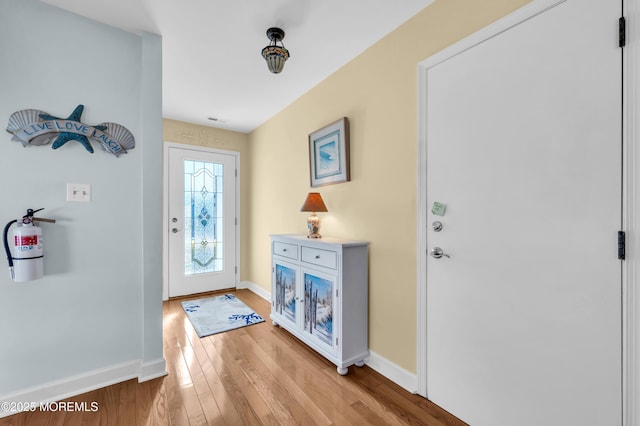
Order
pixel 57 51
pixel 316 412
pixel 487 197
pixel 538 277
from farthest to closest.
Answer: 1. pixel 57 51
2. pixel 316 412
3. pixel 487 197
4. pixel 538 277

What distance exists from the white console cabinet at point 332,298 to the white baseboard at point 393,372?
71 millimetres

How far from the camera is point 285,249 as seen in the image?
264 centimetres

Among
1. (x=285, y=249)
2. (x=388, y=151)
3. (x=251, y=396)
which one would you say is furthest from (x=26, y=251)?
(x=388, y=151)

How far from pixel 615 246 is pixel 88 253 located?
2.76 metres

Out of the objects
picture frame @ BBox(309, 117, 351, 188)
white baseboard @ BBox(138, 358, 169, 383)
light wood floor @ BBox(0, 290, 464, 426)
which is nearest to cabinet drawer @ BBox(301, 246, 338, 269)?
picture frame @ BBox(309, 117, 351, 188)

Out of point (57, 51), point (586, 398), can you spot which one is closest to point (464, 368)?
point (586, 398)

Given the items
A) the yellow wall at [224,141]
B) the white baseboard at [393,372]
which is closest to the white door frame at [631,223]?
the white baseboard at [393,372]

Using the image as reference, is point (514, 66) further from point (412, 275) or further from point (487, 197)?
point (412, 275)

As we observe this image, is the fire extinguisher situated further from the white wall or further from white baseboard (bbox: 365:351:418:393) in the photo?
white baseboard (bbox: 365:351:418:393)

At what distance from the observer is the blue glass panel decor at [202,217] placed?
12.5ft

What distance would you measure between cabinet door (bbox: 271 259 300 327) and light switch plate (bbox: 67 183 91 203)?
61.3 inches

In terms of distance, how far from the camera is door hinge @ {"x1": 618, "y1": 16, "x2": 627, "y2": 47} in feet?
3.37

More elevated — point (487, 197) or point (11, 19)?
point (11, 19)

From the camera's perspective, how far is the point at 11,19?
1644 mm
